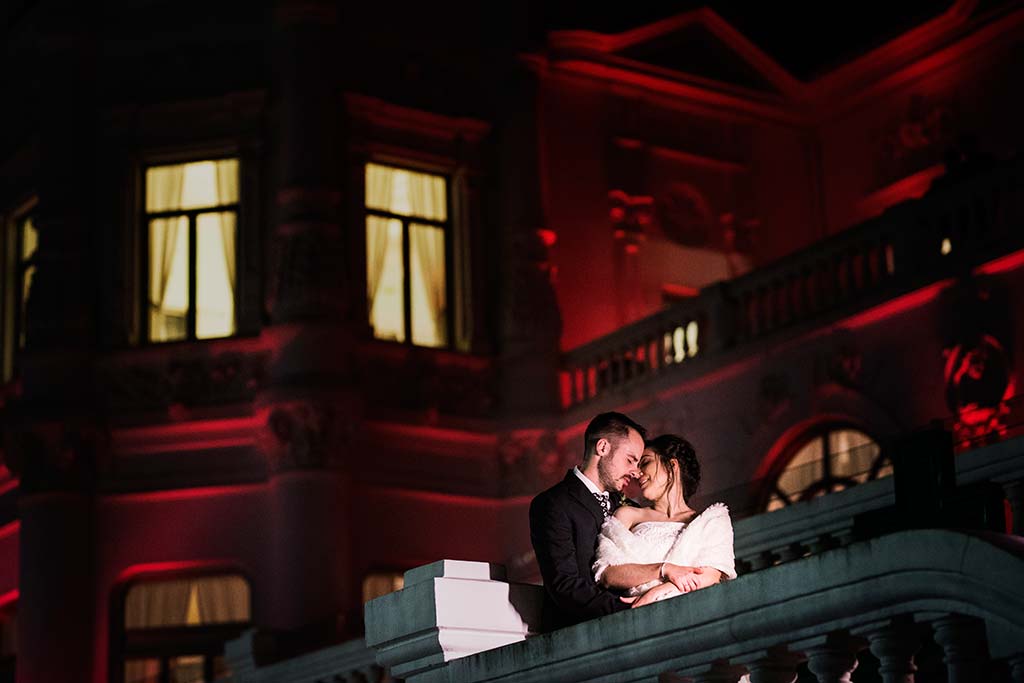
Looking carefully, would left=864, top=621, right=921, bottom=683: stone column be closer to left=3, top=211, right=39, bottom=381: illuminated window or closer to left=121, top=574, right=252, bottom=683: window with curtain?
left=121, top=574, right=252, bottom=683: window with curtain

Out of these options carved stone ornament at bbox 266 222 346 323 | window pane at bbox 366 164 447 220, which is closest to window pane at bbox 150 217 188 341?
carved stone ornament at bbox 266 222 346 323

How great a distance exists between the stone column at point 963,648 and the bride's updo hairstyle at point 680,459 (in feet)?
7.16

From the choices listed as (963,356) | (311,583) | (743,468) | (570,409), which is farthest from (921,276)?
(311,583)

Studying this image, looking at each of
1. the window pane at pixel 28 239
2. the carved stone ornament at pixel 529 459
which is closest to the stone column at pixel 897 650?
the carved stone ornament at pixel 529 459

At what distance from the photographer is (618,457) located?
7.10 metres

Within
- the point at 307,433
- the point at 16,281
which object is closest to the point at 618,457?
the point at 307,433

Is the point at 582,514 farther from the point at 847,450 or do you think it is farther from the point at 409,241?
the point at 409,241

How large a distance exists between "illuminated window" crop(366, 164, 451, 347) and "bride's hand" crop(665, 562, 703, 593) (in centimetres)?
1598

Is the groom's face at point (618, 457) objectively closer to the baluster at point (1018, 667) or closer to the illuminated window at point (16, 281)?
the baluster at point (1018, 667)

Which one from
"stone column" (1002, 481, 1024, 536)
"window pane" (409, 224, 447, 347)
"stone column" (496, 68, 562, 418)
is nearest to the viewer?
"stone column" (1002, 481, 1024, 536)

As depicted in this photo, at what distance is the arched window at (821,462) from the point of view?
1940 cm

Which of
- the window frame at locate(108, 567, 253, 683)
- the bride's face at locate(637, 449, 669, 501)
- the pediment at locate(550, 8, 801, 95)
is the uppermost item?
the pediment at locate(550, 8, 801, 95)

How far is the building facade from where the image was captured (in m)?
21.0

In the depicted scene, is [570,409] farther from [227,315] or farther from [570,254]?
→ [227,315]
